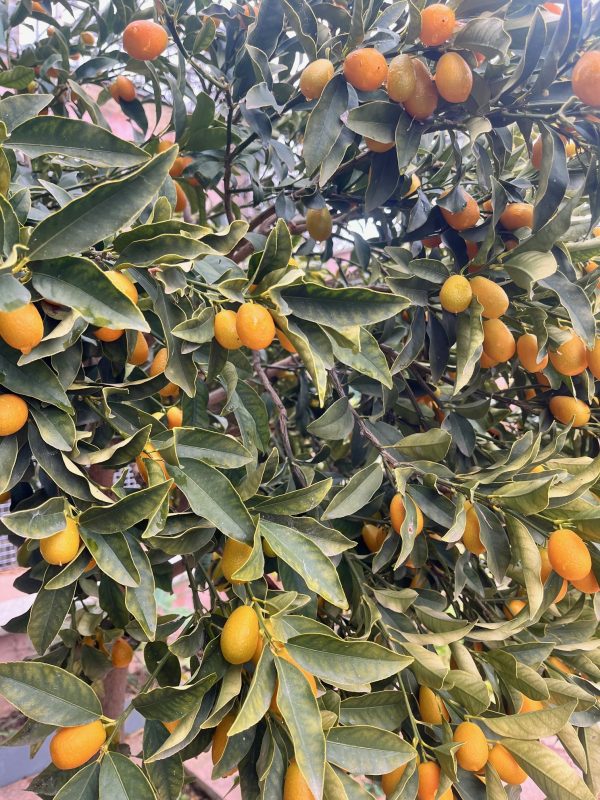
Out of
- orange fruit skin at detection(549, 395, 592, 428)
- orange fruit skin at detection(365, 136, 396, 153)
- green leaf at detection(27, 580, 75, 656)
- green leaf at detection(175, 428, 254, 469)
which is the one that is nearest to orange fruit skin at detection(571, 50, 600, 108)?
orange fruit skin at detection(365, 136, 396, 153)

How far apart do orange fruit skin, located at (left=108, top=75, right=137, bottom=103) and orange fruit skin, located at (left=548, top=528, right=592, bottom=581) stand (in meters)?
1.02

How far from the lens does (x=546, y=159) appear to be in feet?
1.96

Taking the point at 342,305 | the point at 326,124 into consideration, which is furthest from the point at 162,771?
the point at 326,124

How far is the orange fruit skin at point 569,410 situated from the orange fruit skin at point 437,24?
1.61ft

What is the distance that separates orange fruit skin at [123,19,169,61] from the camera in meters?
0.77

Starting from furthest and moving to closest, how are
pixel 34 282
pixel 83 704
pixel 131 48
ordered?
pixel 131 48 < pixel 83 704 < pixel 34 282

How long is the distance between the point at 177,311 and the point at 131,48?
0.50m

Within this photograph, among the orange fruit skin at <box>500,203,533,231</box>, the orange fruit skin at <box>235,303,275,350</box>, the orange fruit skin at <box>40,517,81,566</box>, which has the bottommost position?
the orange fruit skin at <box>500,203,533,231</box>

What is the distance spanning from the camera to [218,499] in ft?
1.71

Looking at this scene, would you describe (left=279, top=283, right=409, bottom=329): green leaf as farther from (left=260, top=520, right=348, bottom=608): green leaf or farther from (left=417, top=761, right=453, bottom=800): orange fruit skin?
(left=417, top=761, right=453, bottom=800): orange fruit skin

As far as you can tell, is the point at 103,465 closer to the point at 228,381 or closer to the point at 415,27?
the point at 228,381

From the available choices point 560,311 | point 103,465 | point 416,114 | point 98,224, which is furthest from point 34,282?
point 560,311

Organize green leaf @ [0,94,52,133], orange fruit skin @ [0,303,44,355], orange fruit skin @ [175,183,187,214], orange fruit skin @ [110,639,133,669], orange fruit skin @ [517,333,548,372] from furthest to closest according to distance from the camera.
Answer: orange fruit skin @ [175,183,187,214], orange fruit skin @ [110,639,133,669], orange fruit skin @ [517,333,548,372], green leaf @ [0,94,52,133], orange fruit skin @ [0,303,44,355]

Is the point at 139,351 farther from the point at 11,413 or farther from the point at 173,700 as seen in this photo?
the point at 173,700
